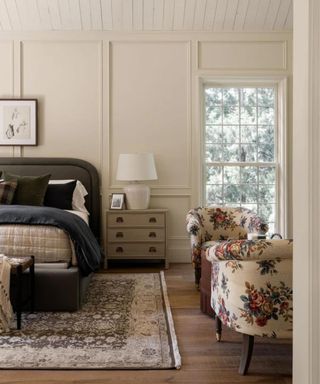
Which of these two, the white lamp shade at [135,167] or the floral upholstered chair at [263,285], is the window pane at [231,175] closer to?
the white lamp shade at [135,167]

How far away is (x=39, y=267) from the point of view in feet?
10.3

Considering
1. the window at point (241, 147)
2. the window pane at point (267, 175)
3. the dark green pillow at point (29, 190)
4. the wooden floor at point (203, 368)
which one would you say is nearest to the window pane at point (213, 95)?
the window at point (241, 147)

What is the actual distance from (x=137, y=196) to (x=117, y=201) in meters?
0.26

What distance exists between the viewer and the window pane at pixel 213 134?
5.41 meters

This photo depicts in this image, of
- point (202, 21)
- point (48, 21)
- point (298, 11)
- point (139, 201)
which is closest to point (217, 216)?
point (139, 201)

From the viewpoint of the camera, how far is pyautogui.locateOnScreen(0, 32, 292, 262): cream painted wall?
17.2 ft

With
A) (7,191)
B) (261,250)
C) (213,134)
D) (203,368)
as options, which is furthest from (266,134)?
(203,368)

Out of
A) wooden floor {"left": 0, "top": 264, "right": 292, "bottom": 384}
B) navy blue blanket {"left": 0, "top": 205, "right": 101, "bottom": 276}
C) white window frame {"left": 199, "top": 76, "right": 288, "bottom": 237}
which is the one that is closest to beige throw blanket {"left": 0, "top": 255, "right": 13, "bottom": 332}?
navy blue blanket {"left": 0, "top": 205, "right": 101, "bottom": 276}

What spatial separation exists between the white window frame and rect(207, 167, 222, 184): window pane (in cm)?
8

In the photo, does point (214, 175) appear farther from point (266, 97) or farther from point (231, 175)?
point (266, 97)

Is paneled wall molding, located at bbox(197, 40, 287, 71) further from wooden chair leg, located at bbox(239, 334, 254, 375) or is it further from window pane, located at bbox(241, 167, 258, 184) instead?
wooden chair leg, located at bbox(239, 334, 254, 375)

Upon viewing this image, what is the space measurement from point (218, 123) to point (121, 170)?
4.84ft

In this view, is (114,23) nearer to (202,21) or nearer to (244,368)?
(202,21)

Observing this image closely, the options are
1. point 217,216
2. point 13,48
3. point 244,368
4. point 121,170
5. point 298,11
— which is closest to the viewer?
point 298,11
